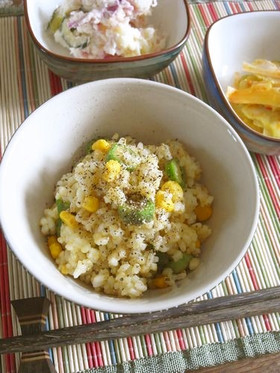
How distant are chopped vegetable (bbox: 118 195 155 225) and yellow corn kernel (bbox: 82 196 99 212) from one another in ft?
0.24

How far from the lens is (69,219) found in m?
1.18

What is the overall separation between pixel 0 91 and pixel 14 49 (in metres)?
0.21

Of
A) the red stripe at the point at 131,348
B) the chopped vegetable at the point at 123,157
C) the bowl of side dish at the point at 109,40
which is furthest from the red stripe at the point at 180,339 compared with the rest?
the bowl of side dish at the point at 109,40

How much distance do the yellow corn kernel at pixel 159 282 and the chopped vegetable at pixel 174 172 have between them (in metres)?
0.27

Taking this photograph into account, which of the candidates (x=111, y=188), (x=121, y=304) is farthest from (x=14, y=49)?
(x=121, y=304)

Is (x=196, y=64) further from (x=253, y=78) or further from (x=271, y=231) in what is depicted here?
(x=271, y=231)

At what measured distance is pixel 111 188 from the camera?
3.81 ft

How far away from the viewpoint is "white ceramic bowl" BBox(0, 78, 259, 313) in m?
1.08

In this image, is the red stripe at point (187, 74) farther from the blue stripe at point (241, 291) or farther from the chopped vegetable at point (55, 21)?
the blue stripe at point (241, 291)

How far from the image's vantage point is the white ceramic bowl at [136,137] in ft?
3.54

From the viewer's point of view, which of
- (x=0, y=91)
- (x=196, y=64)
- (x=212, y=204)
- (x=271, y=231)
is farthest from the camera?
(x=196, y=64)

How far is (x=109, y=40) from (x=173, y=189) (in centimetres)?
71

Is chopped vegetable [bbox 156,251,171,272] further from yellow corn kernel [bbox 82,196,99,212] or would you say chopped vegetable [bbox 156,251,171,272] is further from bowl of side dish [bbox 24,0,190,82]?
bowl of side dish [bbox 24,0,190,82]

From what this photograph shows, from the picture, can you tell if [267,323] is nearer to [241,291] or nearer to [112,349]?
[241,291]
